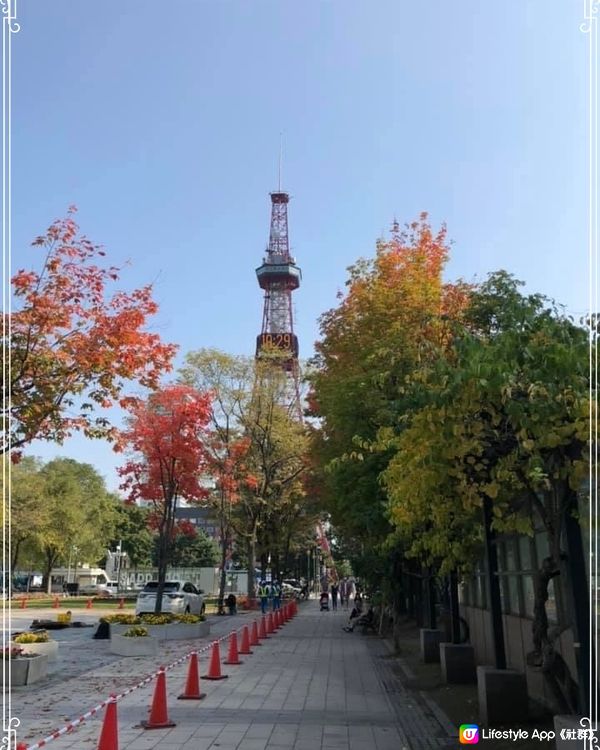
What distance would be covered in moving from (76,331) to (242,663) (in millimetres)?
8004

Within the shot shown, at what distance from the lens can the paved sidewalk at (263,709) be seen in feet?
24.9

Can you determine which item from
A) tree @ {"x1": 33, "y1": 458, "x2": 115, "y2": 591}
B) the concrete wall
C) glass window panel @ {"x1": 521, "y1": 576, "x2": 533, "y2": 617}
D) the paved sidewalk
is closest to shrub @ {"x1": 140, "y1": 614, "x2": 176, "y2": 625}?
the paved sidewalk

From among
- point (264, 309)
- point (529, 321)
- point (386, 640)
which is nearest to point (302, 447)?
point (386, 640)

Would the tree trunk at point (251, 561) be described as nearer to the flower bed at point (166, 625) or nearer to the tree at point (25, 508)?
the flower bed at point (166, 625)

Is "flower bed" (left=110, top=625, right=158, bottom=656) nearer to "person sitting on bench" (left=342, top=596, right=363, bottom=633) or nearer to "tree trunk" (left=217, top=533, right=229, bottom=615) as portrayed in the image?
"person sitting on bench" (left=342, top=596, right=363, bottom=633)

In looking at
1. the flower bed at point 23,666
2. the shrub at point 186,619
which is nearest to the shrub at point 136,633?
the shrub at point 186,619

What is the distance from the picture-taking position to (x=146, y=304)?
11.9 metres

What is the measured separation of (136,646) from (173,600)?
10.9 meters

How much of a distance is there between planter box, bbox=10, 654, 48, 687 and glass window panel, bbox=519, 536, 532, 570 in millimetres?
8693

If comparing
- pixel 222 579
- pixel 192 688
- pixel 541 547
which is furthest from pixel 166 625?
pixel 541 547

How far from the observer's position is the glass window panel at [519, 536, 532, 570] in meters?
9.90

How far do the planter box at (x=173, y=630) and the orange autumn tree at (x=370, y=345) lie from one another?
17.9 feet

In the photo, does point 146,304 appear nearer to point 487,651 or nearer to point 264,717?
point 264,717

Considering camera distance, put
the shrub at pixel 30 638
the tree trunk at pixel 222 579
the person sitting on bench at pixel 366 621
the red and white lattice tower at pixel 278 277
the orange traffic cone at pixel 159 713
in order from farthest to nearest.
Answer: the red and white lattice tower at pixel 278 277 → the tree trunk at pixel 222 579 → the person sitting on bench at pixel 366 621 → the shrub at pixel 30 638 → the orange traffic cone at pixel 159 713
